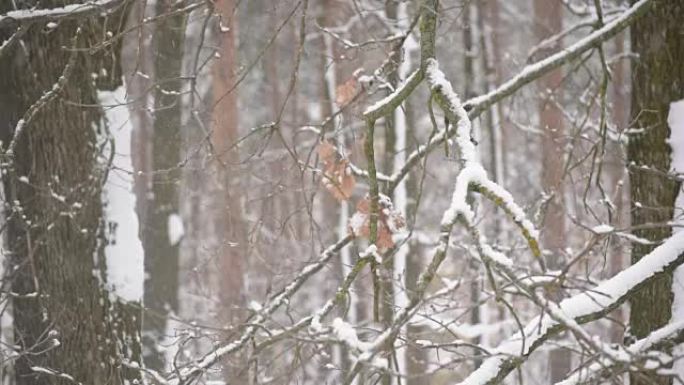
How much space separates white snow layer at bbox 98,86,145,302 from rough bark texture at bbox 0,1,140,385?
0.14 meters

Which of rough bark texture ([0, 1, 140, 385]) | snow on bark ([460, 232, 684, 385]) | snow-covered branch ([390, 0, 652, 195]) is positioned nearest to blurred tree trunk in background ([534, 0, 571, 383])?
snow-covered branch ([390, 0, 652, 195])

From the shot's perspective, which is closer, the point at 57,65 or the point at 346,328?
the point at 346,328

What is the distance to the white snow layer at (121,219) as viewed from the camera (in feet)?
19.4

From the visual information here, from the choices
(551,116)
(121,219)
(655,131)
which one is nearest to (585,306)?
(655,131)

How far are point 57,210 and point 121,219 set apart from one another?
535mm

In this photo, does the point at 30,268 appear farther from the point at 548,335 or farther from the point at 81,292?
the point at 548,335

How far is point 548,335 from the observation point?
3.41 m

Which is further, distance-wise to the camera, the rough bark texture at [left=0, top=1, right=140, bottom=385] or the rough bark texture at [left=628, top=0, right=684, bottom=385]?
the rough bark texture at [left=0, top=1, right=140, bottom=385]

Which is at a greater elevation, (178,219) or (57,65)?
(57,65)

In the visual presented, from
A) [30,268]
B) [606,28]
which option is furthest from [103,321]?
[606,28]

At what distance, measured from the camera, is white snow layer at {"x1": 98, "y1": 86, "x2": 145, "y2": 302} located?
5906mm

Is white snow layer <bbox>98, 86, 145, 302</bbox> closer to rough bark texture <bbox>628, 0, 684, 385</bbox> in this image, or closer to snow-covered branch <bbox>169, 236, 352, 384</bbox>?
snow-covered branch <bbox>169, 236, 352, 384</bbox>

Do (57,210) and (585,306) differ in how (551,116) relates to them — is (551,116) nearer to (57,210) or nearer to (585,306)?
(57,210)

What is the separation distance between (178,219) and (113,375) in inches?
130
